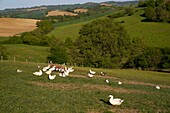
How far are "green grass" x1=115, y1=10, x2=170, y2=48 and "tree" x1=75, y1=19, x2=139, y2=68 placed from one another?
25002mm

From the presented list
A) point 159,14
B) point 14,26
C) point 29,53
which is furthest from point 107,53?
point 14,26

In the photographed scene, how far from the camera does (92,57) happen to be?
232ft

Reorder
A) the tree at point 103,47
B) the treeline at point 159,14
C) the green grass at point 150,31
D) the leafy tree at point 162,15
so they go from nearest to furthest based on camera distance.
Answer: the tree at point 103,47, the green grass at point 150,31, the leafy tree at point 162,15, the treeline at point 159,14

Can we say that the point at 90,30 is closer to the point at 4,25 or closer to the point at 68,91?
the point at 68,91

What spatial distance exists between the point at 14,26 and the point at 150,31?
63710 mm

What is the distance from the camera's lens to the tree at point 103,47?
71.2m

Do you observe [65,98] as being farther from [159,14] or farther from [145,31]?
[159,14]

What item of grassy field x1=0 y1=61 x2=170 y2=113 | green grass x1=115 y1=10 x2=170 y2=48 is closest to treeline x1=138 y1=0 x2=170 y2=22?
green grass x1=115 y1=10 x2=170 y2=48

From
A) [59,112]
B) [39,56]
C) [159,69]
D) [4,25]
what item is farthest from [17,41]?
[59,112]

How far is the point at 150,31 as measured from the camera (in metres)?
118

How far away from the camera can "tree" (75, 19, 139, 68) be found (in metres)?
71.2

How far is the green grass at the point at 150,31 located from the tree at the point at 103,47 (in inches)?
984

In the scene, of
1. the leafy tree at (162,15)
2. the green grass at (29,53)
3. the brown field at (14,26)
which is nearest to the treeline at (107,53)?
the green grass at (29,53)

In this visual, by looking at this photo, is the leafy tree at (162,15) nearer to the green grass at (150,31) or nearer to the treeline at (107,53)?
the green grass at (150,31)
